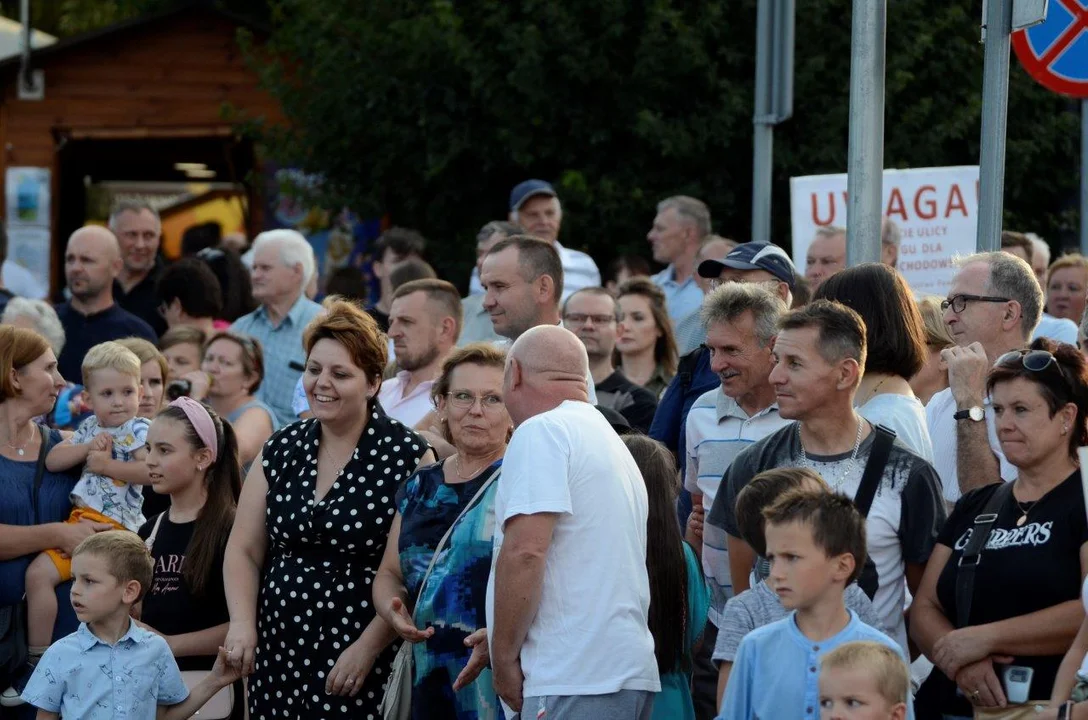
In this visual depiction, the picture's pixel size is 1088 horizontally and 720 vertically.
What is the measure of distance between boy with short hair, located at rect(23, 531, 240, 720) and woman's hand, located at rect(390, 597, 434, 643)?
0.81 m

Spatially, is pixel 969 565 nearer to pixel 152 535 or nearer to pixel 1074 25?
pixel 1074 25

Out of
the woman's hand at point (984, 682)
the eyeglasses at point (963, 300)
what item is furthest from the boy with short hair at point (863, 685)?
the eyeglasses at point (963, 300)

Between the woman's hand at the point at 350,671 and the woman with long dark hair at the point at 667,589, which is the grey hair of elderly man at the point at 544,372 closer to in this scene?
the woman with long dark hair at the point at 667,589

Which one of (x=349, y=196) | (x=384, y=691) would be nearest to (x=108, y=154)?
(x=349, y=196)

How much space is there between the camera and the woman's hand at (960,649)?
4.74m

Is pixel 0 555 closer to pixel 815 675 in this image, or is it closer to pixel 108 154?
pixel 815 675

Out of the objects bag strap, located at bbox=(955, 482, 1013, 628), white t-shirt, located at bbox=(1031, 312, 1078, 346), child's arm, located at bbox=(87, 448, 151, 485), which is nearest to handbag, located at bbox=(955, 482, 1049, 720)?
bag strap, located at bbox=(955, 482, 1013, 628)

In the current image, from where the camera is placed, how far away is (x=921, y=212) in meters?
10.3

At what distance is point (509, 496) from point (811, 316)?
3.58 feet

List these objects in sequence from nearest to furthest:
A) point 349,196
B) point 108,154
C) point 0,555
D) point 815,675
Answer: point 815,675 → point 0,555 → point 349,196 → point 108,154

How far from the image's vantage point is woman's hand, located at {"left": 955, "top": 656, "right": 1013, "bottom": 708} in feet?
15.5

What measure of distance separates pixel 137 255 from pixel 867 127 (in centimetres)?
603

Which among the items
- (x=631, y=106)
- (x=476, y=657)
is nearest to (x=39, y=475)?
(x=476, y=657)

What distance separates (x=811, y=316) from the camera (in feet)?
16.8
